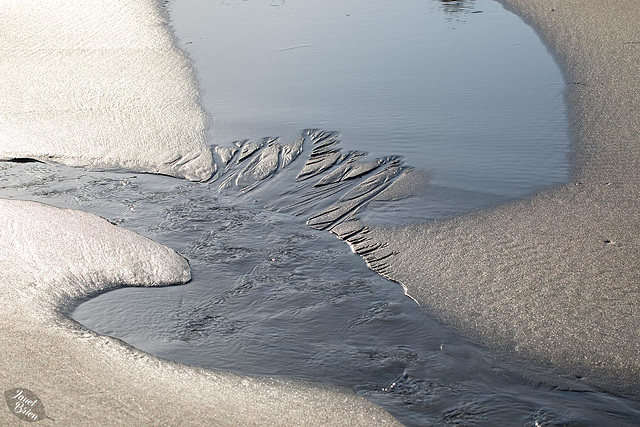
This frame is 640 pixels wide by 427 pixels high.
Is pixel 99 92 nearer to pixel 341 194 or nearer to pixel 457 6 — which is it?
pixel 341 194

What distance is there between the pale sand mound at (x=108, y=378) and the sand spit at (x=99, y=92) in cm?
118

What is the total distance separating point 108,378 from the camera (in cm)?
200

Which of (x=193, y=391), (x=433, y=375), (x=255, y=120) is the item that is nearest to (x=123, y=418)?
(x=193, y=391)

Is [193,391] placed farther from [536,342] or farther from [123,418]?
[536,342]

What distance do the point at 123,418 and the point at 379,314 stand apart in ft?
3.31

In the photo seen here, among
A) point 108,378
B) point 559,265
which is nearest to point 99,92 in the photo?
point 108,378

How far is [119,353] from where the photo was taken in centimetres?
216

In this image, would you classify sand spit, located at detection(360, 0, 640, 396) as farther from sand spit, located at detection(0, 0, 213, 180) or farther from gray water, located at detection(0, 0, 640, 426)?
sand spit, located at detection(0, 0, 213, 180)

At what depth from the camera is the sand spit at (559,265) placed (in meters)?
2.21

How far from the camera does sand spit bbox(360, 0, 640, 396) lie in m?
2.21

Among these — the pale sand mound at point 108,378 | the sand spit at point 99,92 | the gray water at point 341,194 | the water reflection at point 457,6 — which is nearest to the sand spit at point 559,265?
the gray water at point 341,194

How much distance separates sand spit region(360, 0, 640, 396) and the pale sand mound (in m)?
0.67

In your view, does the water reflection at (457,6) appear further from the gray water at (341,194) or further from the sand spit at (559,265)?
the sand spit at (559,265)

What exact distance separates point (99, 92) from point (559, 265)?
356cm
